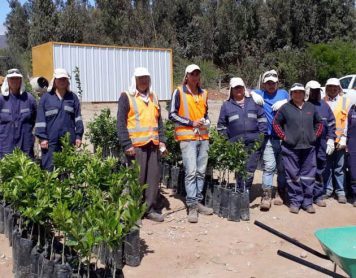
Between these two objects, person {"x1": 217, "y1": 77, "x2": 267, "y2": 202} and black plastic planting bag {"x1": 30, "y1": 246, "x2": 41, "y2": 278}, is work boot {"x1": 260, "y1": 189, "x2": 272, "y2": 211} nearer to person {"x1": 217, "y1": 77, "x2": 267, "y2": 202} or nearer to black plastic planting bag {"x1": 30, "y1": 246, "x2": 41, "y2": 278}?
person {"x1": 217, "y1": 77, "x2": 267, "y2": 202}

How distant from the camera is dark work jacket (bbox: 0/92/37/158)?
530cm

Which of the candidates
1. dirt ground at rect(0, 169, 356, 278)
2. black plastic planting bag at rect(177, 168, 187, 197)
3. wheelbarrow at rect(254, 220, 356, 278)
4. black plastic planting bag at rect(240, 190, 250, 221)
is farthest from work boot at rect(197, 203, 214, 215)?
wheelbarrow at rect(254, 220, 356, 278)

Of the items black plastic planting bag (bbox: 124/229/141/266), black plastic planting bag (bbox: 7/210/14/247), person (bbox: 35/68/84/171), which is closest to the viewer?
black plastic planting bag (bbox: 124/229/141/266)

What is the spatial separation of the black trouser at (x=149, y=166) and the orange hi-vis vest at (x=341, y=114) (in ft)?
8.22

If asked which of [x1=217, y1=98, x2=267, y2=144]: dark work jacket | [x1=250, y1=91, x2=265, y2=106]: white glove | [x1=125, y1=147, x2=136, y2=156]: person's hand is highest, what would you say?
[x1=250, y1=91, x2=265, y2=106]: white glove

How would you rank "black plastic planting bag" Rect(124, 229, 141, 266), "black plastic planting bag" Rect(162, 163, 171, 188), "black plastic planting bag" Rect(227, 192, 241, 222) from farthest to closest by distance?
"black plastic planting bag" Rect(162, 163, 171, 188) → "black plastic planting bag" Rect(227, 192, 241, 222) → "black plastic planting bag" Rect(124, 229, 141, 266)

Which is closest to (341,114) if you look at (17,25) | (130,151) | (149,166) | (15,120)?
(149,166)

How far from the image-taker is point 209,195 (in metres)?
5.80

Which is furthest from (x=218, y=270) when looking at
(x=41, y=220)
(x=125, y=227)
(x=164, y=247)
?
(x=41, y=220)

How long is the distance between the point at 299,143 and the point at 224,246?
170 cm

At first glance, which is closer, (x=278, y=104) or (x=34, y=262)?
(x=34, y=262)

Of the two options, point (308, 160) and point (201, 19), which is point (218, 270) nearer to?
point (308, 160)

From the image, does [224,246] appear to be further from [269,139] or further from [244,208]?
[269,139]

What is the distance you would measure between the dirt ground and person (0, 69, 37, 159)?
1.09 meters
